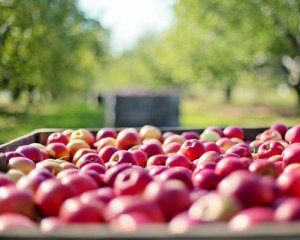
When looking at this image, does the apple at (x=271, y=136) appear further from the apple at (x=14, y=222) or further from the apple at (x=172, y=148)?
the apple at (x=14, y=222)

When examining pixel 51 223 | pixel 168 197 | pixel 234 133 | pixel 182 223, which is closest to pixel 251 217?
pixel 182 223

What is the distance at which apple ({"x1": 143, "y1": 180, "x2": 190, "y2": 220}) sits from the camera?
212cm

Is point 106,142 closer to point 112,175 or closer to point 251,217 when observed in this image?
point 112,175

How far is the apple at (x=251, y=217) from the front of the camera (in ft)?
6.11

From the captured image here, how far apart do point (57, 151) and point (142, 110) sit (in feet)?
23.4

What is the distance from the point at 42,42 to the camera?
18.7 metres

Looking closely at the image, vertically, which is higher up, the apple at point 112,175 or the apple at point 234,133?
the apple at point 234,133

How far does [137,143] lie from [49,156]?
0.77 metres

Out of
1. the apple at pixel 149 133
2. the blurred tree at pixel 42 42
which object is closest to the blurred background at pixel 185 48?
the blurred tree at pixel 42 42

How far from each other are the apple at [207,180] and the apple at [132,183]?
0.28 m

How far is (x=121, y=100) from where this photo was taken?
11219 millimetres

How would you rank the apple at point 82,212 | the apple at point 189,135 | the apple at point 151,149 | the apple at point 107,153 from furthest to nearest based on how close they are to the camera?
the apple at point 189,135, the apple at point 151,149, the apple at point 107,153, the apple at point 82,212

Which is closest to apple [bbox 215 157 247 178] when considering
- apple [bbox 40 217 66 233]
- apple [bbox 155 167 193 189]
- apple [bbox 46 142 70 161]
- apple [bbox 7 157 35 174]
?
apple [bbox 155 167 193 189]

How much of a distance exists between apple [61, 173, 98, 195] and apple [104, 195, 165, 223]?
0.40m
